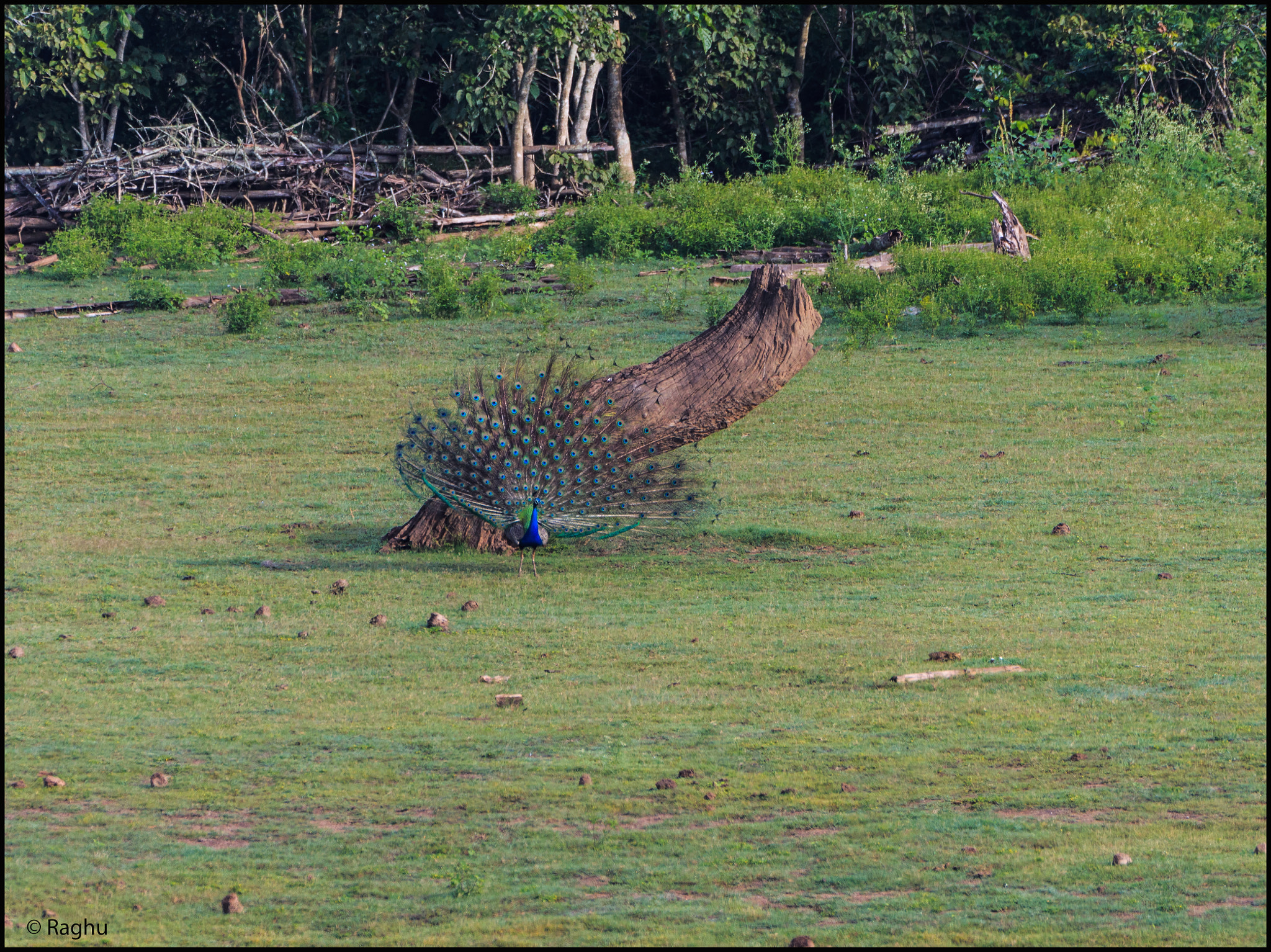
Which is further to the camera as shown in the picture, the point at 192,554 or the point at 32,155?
the point at 32,155

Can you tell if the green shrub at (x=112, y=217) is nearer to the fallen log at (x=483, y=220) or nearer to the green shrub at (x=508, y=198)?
the fallen log at (x=483, y=220)

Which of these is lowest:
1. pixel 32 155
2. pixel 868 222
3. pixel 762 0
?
pixel 868 222

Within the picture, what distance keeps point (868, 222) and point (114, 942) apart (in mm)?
17500

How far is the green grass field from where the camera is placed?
483cm

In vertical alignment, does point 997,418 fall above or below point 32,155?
below

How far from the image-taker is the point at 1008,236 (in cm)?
1903

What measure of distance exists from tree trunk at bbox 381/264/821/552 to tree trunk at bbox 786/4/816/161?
18027mm

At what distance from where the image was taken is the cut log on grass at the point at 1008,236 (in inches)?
747

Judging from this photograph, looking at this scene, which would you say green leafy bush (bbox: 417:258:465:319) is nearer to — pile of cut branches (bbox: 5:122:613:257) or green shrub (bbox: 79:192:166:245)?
pile of cut branches (bbox: 5:122:613:257)

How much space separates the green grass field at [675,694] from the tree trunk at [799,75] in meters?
14.9

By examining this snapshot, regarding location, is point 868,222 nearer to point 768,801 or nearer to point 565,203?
point 565,203

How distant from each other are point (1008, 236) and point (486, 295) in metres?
6.66

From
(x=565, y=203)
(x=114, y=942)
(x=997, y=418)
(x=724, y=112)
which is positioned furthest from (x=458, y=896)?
(x=724, y=112)

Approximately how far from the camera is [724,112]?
27.8 m
